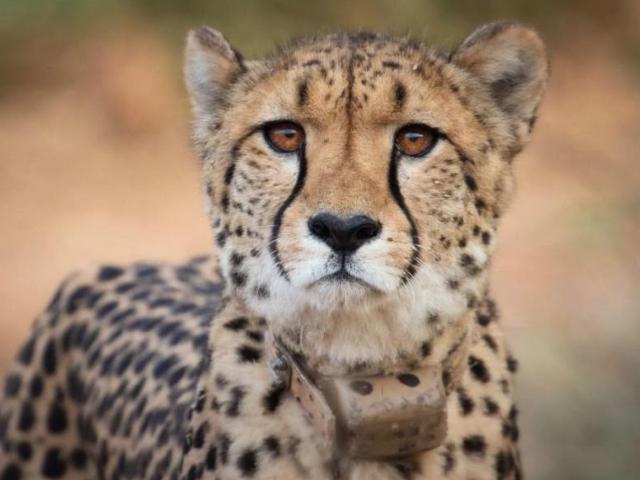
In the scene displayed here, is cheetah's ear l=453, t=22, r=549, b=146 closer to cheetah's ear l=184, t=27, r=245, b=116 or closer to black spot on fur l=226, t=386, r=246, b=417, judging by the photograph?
cheetah's ear l=184, t=27, r=245, b=116

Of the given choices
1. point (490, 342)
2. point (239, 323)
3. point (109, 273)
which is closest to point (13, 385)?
point (109, 273)

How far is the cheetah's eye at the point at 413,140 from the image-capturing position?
2426 mm

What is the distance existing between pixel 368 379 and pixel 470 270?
0.24 meters

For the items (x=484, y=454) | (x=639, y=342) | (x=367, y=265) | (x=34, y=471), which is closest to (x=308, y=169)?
(x=367, y=265)

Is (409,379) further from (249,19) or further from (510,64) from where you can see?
(249,19)

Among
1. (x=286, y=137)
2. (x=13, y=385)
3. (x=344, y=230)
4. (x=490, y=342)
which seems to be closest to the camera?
(x=344, y=230)

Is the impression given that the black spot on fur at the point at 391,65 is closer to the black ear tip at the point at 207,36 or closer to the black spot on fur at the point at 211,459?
the black ear tip at the point at 207,36

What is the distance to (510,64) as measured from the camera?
2641mm

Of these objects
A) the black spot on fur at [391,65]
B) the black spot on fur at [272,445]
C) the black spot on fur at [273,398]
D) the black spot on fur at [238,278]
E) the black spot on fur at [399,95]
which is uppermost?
the black spot on fur at [391,65]

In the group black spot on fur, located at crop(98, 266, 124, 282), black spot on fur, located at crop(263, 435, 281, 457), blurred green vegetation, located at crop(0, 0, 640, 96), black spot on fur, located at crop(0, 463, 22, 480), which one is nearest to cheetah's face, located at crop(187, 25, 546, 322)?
black spot on fur, located at crop(263, 435, 281, 457)

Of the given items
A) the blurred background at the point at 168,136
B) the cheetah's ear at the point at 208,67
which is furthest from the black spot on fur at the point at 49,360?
the blurred background at the point at 168,136

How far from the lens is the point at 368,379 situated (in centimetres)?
244

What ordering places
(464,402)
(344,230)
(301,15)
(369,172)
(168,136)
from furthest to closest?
(301,15)
(168,136)
(464,402)
(369,172)
(344,230)

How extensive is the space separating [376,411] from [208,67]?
73 cm
